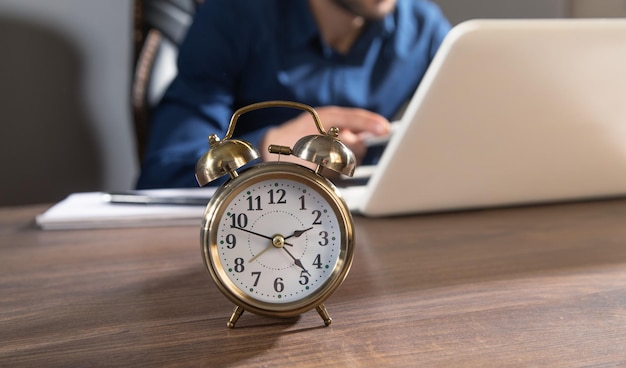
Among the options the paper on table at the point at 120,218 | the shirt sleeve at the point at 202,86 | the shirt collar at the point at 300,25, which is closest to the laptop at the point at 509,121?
the paper on table at the point at 120,218

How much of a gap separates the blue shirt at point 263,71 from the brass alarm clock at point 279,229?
97cm

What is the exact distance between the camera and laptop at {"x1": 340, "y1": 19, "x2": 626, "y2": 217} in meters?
0.69

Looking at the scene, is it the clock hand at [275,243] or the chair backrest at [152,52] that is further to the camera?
the chair backrest at [152,52]

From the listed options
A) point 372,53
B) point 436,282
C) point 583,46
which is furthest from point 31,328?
point 372,53

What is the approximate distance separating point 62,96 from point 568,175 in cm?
149

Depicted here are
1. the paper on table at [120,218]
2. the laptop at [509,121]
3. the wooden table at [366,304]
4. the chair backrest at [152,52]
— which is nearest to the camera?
the wooden table at [366,304]

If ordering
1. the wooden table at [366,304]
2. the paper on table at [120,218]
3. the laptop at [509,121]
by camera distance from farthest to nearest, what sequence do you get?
the paper on table at [120,218], the laptop at [509,121], the wooden table at [366,304]

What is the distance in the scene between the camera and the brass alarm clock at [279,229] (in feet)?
1.53

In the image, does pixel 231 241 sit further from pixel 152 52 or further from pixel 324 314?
pixel 152 52

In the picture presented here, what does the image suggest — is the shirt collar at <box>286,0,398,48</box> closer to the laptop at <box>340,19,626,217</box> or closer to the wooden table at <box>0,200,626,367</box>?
the laptop at <box>340,19,626,217</box>

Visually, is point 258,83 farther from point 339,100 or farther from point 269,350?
point 269,350

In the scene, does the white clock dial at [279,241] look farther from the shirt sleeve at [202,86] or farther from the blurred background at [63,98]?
the blurred background at [63,98]

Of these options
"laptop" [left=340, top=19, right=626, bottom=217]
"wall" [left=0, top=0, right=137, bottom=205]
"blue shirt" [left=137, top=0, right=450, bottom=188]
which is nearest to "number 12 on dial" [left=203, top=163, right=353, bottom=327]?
"laptop" [left=340, top=19, right=626, bottom=217]

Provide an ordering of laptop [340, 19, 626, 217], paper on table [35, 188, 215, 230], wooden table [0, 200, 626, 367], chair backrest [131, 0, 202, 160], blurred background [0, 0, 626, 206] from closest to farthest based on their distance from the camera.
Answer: wooden table [0, 200, 626, 367] → laptop [340, 19, 626, 217] → paper on table [35, 188, 215, 230] → chair backrest [131, 0, 202, 160] → blurred background [0, 0, 626, 206]
